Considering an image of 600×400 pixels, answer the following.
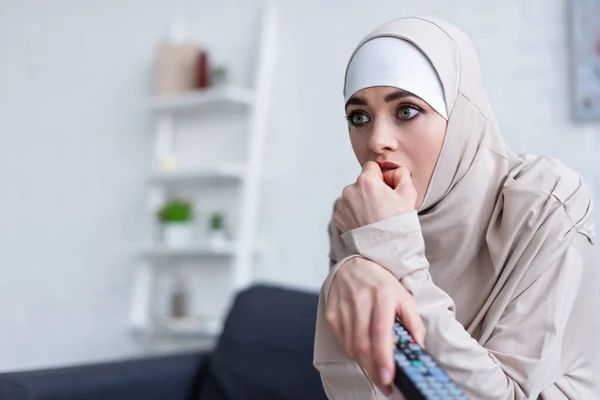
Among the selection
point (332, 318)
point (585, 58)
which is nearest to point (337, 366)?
point (332, 318)

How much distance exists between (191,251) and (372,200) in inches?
65.4

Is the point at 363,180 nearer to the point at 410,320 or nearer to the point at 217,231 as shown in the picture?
the point at 410,320

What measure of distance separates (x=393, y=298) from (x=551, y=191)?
367 mm

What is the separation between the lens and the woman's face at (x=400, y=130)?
0.93m

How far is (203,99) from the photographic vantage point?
7.94 feet

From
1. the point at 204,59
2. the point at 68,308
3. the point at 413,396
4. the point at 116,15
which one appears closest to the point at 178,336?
the point at 68,308

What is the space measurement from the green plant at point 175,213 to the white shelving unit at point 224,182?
0.10 m

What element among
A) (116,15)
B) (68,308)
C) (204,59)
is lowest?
(68,308)

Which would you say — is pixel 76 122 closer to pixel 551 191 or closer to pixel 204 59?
pixel 204 59

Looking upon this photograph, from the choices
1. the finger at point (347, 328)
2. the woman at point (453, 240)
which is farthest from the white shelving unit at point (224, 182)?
the finger at point (347, 328)

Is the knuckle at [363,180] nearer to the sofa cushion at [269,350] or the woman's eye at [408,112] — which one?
the woman's eye at [408,112]

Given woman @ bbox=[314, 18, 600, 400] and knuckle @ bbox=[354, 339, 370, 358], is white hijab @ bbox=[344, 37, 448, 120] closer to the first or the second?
woman @ bbox=[314, 18, 600, 400]

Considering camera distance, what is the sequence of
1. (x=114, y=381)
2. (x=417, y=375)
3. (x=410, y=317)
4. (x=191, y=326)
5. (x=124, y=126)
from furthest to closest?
(x=124, y=126), (x=191, y=326), (x=114, y=381), (x=410, y=317), (x=417, y=375)

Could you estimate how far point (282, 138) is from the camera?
2385 mm
